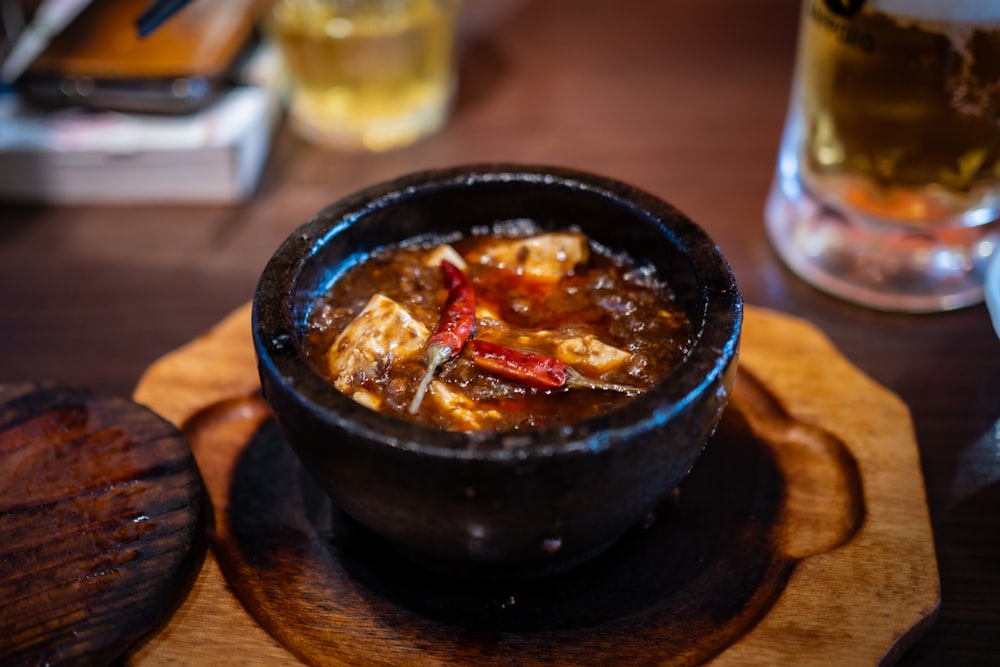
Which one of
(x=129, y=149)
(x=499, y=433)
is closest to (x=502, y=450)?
(x=499, y=433)

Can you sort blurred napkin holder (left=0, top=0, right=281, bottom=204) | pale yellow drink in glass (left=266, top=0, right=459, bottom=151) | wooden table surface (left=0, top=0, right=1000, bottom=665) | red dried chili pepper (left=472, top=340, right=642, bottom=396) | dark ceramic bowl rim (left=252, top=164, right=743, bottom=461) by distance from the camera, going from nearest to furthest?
dark ceramic bowl rim (left=252, top=164, right=743, bottom=461), red dried chili pepper (left=472, top=340, right=642, bottom=396), wooden table surface (left=0, top=0, right=1000, bottom=665), blurred napkin holder (left=0, top=0, right=281, bottom=204), pale yellow drink in glass (left=266, top=0, right=459, bottom=151)

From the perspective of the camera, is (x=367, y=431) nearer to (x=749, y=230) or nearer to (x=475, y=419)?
(x=475, y=419)

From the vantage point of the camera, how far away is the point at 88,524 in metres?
1.40

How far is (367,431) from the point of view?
1.16 meters

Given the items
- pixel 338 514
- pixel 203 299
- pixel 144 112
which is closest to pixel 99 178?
pixel 144 112

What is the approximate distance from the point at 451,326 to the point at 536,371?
0.17 meters

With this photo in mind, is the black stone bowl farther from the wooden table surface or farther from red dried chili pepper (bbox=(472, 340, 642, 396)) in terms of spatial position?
the wooden table surface

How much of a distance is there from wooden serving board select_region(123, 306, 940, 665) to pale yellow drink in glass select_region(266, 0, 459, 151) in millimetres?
1218

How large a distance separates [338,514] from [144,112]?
4.93ft

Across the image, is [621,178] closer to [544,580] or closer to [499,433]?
[544,580]

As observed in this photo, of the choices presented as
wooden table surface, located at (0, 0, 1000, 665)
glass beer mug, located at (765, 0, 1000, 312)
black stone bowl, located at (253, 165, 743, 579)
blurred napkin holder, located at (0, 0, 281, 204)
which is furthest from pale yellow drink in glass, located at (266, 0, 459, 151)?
black stone bowl, located at (253, 165, 743, 579)

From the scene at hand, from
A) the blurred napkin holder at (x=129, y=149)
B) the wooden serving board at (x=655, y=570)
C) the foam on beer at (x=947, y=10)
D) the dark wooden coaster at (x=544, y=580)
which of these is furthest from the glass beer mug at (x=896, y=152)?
the blurred napkin holder at (x=129, y=149)

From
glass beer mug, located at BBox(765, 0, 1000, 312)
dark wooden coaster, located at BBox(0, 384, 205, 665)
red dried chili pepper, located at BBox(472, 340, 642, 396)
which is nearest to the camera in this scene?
dark wooden coaster, located at BBox(0, 384, 205, 665)

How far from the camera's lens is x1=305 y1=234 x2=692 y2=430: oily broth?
52.9 inches
